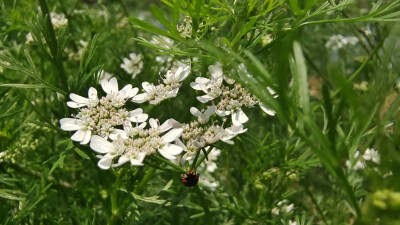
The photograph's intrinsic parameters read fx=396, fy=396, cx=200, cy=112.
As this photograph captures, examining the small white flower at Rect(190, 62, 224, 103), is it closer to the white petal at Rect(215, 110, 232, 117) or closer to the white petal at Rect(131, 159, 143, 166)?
the white petal at Rect(215, 110, 232, 117)

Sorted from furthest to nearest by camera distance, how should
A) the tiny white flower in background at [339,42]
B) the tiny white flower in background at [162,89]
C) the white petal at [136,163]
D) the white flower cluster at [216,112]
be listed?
the tiny white flower in background at [339,42], the tiny white flower in background at [162,89], the white flower cluster at [216,112], the white petal at [136,163]

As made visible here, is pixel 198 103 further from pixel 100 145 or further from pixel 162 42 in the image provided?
pixel 100 145

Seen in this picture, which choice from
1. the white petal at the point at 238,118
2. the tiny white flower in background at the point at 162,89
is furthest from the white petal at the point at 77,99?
the white petal at the point at 238,118

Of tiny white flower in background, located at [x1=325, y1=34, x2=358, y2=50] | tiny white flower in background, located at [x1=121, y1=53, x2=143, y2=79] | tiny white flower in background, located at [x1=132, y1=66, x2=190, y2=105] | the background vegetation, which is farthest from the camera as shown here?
tiny white flower in background, located at [x1=325, y1=34, x2=358, y2=50]

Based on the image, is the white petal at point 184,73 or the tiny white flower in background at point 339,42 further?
the tiny white flower in background at point 339,42

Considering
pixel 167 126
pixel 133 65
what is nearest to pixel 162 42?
pixel 167 126

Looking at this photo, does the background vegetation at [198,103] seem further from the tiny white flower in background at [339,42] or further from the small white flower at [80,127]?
the tiny white flower in background at [339,42]

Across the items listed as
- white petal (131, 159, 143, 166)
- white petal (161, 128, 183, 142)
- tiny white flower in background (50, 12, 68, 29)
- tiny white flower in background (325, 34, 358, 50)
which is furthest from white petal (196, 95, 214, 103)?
tiny white flower in background (325, 34, 358, 50)

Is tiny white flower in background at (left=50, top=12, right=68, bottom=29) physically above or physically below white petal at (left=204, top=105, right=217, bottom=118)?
below

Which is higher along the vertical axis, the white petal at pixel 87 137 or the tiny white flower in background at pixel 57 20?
the white petal at pixel 87 137
